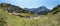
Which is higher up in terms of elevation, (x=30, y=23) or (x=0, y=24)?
(x=0, y=24)

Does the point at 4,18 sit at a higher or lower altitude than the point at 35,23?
higher

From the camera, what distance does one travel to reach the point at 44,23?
15664 mm

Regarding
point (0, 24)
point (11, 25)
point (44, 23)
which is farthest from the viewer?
point (44, 23)

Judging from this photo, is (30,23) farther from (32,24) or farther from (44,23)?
(44,23)

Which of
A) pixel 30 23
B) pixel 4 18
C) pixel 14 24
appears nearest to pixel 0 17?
pixel 4 18

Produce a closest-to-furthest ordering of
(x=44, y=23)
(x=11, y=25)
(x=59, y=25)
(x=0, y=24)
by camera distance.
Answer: (x=0, y=24)
(x=11, y=25)
(x=59, y=25)
(x=44, y=23)

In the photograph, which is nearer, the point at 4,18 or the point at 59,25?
the point at 4,18

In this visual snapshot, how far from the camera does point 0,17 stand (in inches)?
514

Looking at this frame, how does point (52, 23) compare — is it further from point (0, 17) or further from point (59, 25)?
point (0, 17)

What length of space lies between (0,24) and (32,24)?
4.16 m

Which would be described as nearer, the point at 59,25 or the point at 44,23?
the point at 59,25

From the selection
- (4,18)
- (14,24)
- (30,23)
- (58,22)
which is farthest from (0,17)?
(58,22)

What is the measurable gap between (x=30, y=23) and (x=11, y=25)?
287 cm

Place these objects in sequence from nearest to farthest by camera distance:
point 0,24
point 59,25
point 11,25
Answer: point 0,24 < point 11,25 < point 59,25
